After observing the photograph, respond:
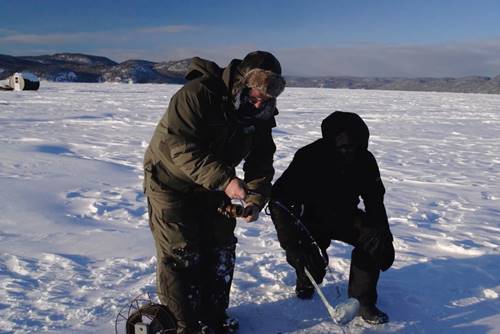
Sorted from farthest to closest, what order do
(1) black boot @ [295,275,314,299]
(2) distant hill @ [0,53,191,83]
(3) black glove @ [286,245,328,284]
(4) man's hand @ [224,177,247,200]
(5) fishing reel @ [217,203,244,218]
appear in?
(2) distant hill @ [0,53,191,83] < (1) black boot @ [295,275,314,299] < (3) black glove @ [286,245,328,284] < (5) fishing reel @ [217,203,244,218] < (4) man's hand @ [224,177,247,200]

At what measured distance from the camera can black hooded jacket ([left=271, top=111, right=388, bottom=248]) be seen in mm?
3016

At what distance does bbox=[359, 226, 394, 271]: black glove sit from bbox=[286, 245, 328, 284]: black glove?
286mm

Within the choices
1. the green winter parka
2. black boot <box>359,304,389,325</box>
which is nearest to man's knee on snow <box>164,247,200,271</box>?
the green winter parka

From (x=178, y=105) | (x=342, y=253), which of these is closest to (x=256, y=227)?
(x=342, y=253)

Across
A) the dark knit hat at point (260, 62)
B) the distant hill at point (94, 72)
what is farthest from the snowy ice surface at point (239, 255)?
the distant hill at point (94, 72)

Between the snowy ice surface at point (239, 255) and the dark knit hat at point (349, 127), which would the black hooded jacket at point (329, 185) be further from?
the snowy ice surface at point (239, 255)

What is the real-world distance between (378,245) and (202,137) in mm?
1282

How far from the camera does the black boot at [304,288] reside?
123 inches

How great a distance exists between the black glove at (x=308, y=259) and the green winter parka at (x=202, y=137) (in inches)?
19.9

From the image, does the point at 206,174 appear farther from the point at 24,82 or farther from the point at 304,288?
the point at 24,82

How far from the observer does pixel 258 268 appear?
3578 millimetres

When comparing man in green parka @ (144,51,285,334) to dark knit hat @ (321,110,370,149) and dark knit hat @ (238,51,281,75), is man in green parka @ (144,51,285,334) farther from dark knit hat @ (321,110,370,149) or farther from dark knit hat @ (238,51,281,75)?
dark knit hat @ (321,110,370,149)

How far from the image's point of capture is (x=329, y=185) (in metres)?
3.09

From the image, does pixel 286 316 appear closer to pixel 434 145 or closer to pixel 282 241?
pixel 282 241
